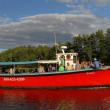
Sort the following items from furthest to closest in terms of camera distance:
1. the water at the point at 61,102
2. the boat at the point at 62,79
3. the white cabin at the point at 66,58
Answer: the white cabin at the point at 66,58
the boat at the point at 62,79
the water at the point at 61,102

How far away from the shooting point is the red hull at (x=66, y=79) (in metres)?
36.5

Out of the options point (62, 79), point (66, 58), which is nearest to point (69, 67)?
point (66, 58)

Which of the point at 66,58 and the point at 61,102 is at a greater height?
the point at 66,58

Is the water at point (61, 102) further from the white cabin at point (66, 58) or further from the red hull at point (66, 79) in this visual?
the white cabin at point (66, 58)

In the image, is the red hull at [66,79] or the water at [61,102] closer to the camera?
the water at [61,102]

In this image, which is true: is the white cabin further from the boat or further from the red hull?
the red hull

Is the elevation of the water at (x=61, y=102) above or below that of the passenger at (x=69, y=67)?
below

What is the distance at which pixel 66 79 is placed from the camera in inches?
1474

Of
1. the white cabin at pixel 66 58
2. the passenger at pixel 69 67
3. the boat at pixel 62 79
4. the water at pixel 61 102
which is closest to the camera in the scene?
the water at pixel 61 102

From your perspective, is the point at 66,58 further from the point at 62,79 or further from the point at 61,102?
the point at 61,102

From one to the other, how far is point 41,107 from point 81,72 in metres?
10.7

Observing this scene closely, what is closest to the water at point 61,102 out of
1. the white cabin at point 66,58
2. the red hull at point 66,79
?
the red hull at point 66,79

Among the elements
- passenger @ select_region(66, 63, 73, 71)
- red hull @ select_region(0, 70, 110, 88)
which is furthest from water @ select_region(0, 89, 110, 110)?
passenger @ select_region(66, 63, 73, 71)

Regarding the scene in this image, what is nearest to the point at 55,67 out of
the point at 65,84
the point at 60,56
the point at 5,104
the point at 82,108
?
the point at 60,56
